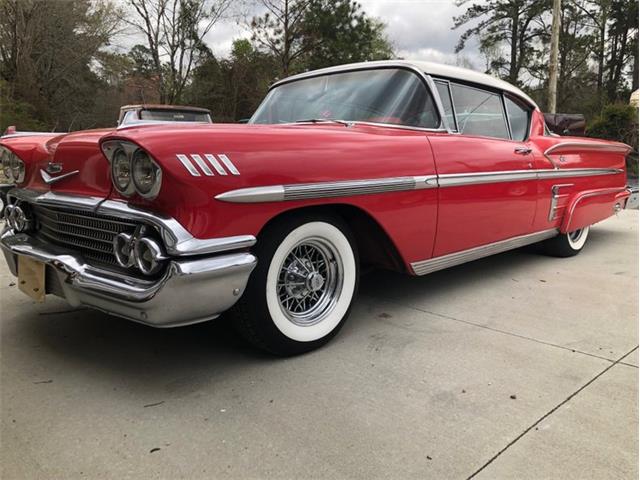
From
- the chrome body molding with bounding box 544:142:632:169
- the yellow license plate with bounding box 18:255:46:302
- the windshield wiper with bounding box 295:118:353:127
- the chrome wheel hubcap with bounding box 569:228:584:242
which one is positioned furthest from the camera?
the chrome wheel hubcap with bounding box 569:228:584:242

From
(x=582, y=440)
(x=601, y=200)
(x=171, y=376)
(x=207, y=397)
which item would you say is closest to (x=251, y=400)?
(x=207, y=397)

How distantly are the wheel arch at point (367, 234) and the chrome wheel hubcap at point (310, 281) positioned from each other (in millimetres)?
162

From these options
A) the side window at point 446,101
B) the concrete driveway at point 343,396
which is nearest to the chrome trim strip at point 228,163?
the concrete driveway at point 343,396

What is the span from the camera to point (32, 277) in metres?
2.37

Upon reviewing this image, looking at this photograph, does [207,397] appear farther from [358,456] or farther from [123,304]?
[358,456]

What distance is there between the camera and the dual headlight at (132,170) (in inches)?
76.0

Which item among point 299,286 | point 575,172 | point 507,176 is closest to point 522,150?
point 507,176

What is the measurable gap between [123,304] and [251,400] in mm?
629

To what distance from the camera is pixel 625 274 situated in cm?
400

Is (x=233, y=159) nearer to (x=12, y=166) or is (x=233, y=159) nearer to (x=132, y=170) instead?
(x=132, y=170)

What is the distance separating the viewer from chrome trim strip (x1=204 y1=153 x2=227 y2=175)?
1957 mm

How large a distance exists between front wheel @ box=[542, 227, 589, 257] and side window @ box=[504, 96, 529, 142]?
1036mm

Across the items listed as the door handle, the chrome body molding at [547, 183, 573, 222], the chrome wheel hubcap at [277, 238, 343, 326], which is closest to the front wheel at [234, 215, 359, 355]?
the chrome wheel hubcap at [277, 238, 343, 326]

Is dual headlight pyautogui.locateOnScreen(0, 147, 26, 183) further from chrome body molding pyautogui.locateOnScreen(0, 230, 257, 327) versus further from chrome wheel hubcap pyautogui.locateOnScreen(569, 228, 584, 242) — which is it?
chrome wheel hubcap pyautogui.locateOnScreen(569, 228, 584, 242)
